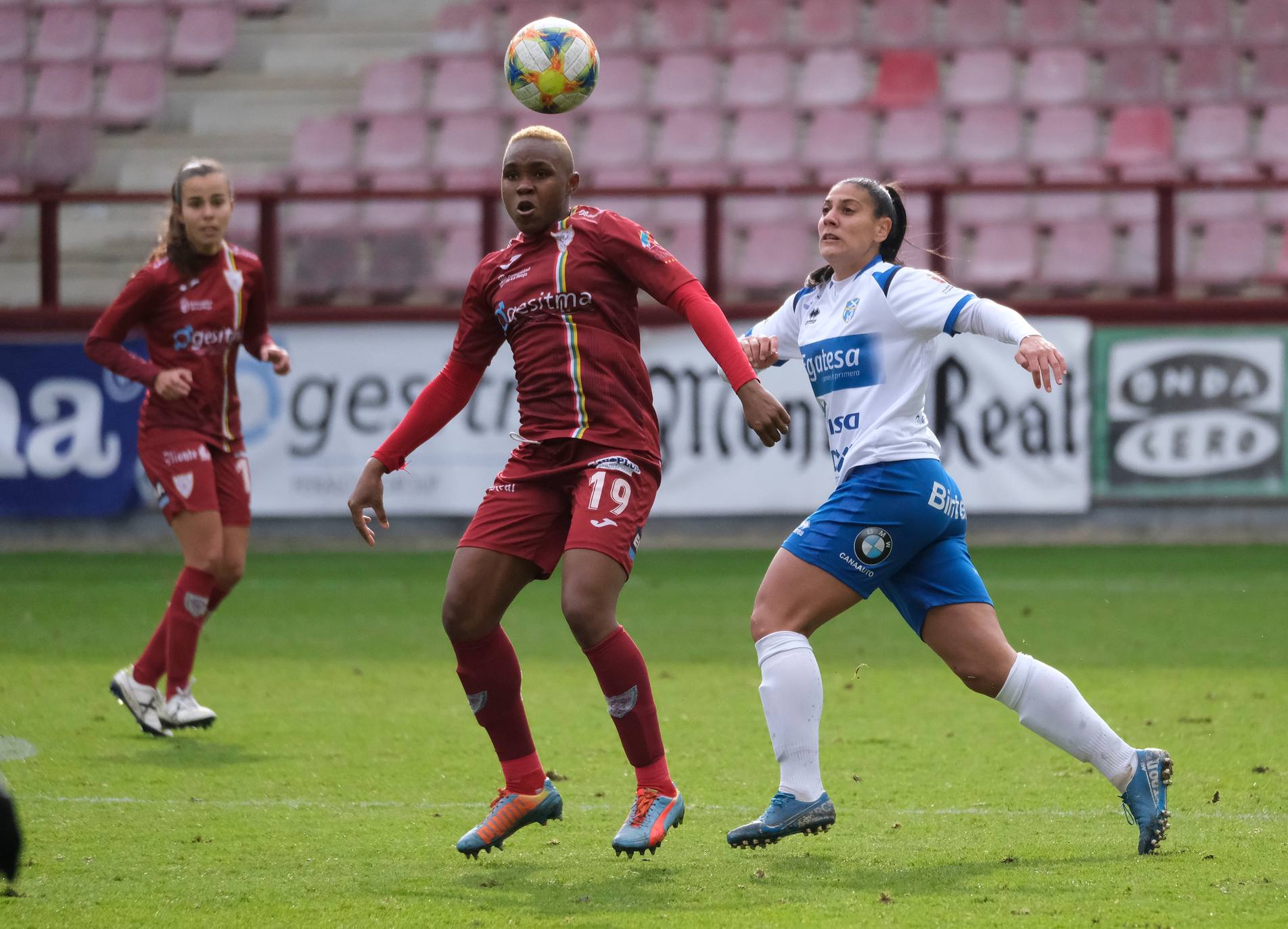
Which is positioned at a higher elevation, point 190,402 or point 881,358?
point 881,358

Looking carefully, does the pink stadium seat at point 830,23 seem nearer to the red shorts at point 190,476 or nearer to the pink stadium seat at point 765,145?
the pink stadium seat at point 765,145

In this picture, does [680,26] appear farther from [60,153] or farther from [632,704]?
[632,704]

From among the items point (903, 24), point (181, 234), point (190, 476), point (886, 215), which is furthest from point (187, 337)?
point (903, 24)

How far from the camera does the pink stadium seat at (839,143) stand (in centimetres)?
1472

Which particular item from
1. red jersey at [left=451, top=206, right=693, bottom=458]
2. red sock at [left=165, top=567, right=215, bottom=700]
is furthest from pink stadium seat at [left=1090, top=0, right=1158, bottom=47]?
red jersey at [left=451, top=206, right=693, bottom=458]

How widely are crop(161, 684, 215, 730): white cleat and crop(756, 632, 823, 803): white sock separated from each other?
9.56 ft

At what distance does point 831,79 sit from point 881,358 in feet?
38.3

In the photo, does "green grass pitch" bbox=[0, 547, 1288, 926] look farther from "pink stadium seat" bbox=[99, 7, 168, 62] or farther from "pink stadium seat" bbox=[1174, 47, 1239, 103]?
"pink stadium seat" bbox=[99, 7, 168, 62]

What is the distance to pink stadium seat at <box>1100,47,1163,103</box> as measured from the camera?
15.1 m

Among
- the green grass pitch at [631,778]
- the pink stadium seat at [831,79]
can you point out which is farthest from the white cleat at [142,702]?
Result: the pink stadium seat at [831,79]

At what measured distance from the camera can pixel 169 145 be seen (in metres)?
16.6

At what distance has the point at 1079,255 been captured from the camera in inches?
480

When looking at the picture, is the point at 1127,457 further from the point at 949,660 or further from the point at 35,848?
the point at 35,848

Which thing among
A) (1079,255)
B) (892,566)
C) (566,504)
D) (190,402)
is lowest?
(892,566)
